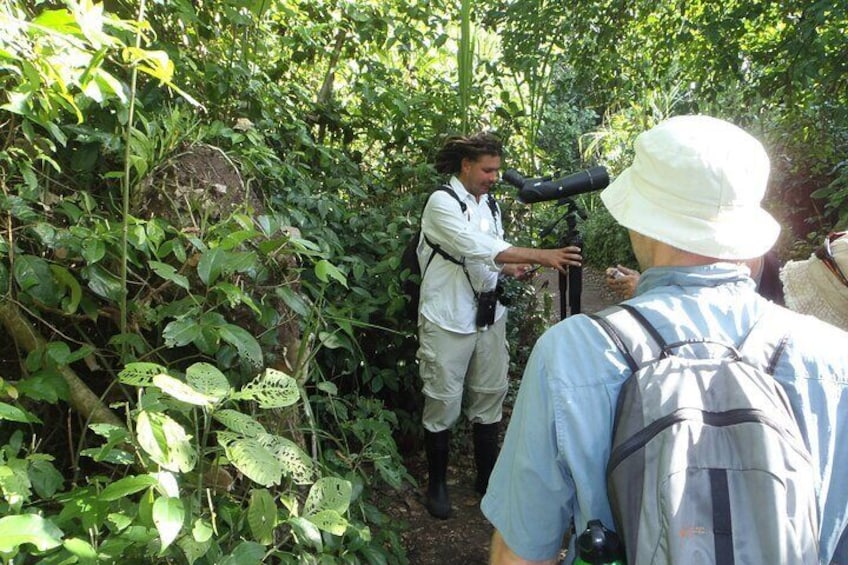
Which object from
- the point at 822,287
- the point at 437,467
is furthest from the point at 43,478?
the point at 437,467

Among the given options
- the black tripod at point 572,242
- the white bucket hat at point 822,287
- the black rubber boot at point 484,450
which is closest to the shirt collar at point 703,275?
the white bucket hat at point 822,287

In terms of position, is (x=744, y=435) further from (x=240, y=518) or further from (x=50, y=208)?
(x=50, y=208)

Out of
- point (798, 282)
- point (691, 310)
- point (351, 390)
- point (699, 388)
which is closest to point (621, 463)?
point (699, 388)

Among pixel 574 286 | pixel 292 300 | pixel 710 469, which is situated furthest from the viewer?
pixel 574 286

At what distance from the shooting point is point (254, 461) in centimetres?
132

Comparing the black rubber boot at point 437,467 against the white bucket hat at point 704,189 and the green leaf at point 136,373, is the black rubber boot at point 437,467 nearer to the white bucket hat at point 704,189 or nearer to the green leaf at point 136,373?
the green leaf at point 136,373

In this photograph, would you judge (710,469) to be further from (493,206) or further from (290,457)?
(493,206)

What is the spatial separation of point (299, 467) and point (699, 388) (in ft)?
3.15

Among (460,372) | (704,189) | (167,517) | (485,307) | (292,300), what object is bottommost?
(460,372)

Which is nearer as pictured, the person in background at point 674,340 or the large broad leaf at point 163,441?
the person in background at point 674,340

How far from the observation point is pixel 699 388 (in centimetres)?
93

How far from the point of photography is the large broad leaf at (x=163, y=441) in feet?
3.97

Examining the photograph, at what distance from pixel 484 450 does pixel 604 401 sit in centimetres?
247

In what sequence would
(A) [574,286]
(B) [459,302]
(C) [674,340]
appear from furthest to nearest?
(B) [459,302] → (A) [574,286] → (C) [674,340]
